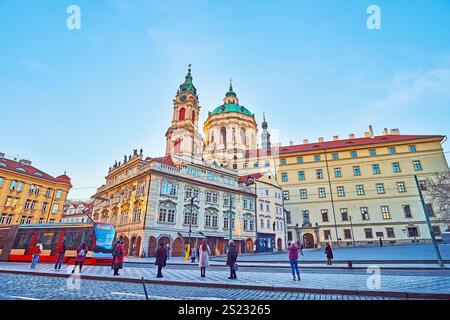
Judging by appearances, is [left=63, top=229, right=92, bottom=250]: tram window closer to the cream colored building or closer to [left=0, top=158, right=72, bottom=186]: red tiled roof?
[left=0, top=158, right=72, bottom=186]: red tiled roof

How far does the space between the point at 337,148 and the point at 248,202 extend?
2235cm

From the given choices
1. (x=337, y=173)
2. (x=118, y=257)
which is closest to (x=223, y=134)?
(x=337, y=173)

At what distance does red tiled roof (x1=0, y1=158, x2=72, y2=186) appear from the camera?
42.4 m

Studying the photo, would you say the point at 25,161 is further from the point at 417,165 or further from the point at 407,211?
the point at 417,165

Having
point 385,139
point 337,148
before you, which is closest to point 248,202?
point 337,148

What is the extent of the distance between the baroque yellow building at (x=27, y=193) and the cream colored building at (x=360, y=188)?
147 ft

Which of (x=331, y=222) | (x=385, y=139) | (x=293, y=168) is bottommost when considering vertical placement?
(x=331, y=222)

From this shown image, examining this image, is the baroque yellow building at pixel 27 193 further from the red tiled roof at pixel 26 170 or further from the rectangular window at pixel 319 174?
the rectangular window at pixel 319 174

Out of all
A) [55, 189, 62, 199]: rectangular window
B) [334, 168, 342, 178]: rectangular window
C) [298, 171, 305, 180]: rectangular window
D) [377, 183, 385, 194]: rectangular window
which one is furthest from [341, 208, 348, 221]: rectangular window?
[55, 189, 62, 199]: rectangular window

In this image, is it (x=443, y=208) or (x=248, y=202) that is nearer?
(x=443, y=208)

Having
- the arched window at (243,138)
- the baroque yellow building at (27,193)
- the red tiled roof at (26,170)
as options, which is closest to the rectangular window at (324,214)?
the arched window at (243,138)

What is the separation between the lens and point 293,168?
171ft
